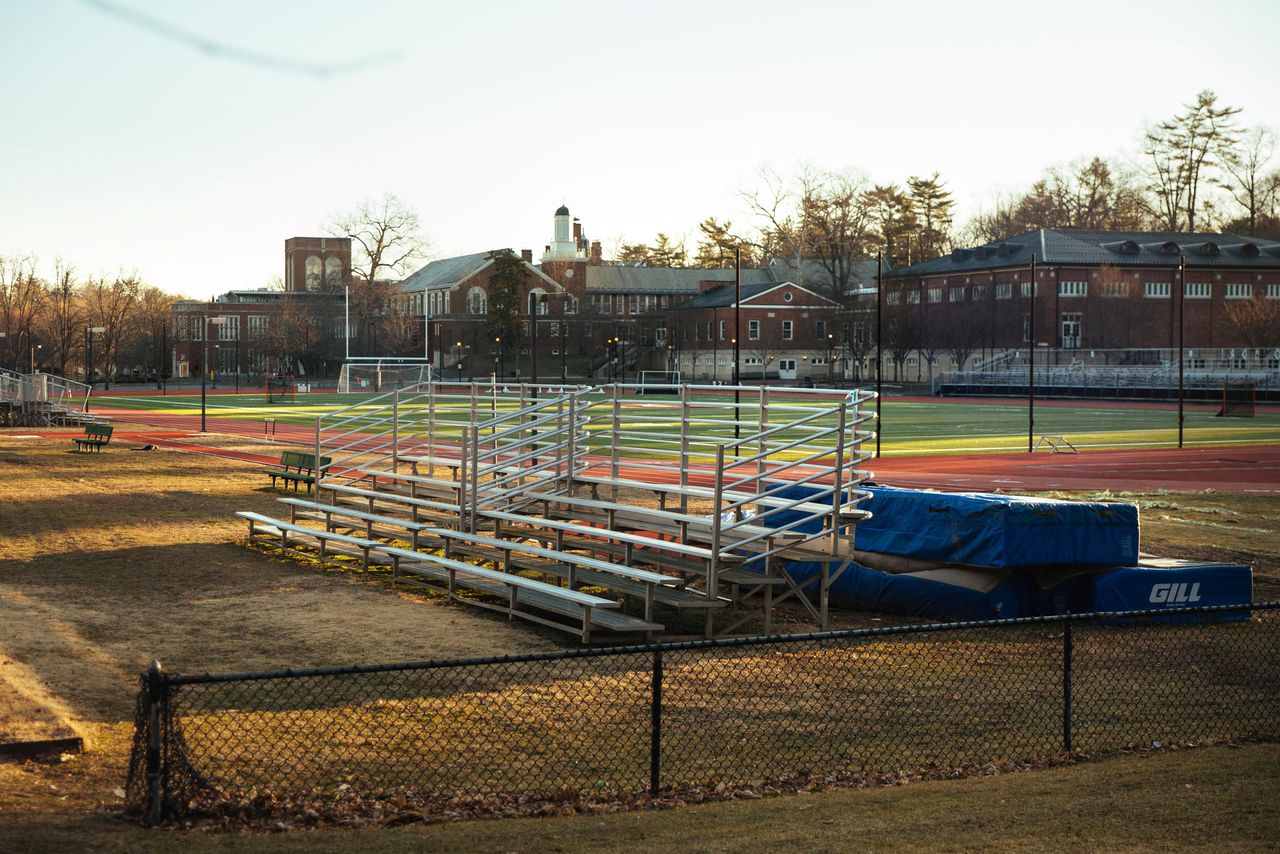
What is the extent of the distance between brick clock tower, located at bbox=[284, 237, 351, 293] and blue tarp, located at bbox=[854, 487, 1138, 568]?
135644 mm

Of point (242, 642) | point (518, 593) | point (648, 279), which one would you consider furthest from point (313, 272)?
point (242, 642)

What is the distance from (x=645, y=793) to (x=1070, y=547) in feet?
25.4

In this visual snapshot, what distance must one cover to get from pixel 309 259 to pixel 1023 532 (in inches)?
5614

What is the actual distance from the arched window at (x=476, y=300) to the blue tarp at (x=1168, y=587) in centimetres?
11035

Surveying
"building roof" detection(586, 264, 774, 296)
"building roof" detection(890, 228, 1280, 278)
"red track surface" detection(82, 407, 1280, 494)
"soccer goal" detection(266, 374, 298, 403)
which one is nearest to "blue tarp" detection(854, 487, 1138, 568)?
"red track surface" detection(82, 407, 1280, 494)

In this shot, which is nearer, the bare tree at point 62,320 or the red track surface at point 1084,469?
the red track surface at point 1084,469

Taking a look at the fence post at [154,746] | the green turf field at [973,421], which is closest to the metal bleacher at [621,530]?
the fence post at [154,746]

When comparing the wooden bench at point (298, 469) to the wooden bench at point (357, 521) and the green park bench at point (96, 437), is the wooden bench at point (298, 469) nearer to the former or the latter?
the wooden bench at point (357, 521)

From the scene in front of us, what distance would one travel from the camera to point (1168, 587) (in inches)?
553

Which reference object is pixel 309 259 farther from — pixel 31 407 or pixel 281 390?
pixel 31 407

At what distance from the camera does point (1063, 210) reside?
132 meters

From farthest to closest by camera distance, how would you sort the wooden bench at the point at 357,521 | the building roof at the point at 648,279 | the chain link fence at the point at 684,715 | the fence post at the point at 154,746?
the building roof at the point at 648,279, the wooden bench at the point at 357,521, the chain link fence at the point at 684,715, the fence post at the point at 154,746

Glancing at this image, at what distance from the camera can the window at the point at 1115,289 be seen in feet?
317

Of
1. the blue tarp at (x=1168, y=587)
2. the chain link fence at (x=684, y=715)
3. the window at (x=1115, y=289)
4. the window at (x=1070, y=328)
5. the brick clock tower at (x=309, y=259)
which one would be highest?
the brick clock tower at (x=309, y=259)
